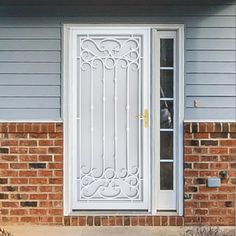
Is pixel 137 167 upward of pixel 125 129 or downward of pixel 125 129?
downward

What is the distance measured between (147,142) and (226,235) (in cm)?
131

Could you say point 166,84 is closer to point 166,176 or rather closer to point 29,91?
point 166,176

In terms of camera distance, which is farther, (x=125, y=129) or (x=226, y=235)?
(x=125, y=129)

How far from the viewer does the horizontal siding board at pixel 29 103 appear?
6.04 metres

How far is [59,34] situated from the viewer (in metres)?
6.02

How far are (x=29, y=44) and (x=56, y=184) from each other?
157 cm

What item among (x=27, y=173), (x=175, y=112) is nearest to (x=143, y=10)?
(x=175, y=112)

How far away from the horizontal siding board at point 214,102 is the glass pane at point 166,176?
0.74 metres

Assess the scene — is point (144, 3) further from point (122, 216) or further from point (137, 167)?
point (122, 216)

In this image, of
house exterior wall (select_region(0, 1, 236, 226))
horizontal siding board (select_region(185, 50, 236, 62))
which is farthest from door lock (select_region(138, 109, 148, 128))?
horizontal siding board (select_region(185, 50, 236, 62))

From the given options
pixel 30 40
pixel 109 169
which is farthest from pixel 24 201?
pixel 30 40

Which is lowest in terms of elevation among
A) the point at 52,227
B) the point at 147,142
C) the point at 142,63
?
the point at 52,227

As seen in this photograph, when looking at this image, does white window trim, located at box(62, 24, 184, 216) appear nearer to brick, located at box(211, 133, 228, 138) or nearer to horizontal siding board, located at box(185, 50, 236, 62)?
horizontal siding board, located at box(185, 50, 236, 62)

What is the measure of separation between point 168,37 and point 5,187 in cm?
245
